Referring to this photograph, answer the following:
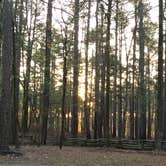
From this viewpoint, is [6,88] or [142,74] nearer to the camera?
[6,88]

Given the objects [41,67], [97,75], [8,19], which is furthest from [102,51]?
[8,19]

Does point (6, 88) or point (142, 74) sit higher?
point (142, 74)

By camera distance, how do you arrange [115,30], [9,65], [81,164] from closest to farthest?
[81,164], [9,65], [115,30]

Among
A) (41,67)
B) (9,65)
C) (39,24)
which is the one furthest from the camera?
(41,67)

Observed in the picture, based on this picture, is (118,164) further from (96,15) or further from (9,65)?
(96,15)

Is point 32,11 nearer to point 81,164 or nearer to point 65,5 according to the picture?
point 65,5

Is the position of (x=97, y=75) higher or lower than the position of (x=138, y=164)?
higher

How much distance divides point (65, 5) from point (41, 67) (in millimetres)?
13302

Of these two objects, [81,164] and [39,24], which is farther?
[39,24]

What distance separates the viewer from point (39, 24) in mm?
33406

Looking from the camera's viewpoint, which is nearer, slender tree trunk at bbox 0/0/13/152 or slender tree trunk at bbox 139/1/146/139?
slender tree trunk at bbox 0/0/13/152

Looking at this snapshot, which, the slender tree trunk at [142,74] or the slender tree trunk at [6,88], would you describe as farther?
the slender tree trunk at [142,74]

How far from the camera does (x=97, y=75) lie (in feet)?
130

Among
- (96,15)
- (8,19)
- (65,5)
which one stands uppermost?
(96,15)
